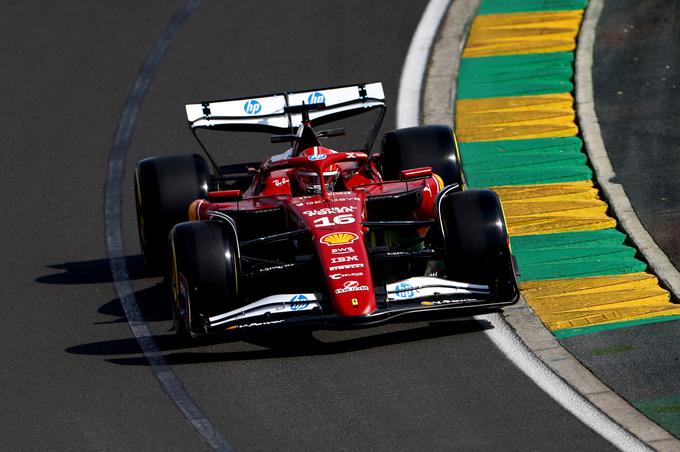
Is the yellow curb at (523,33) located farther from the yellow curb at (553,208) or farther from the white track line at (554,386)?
the white track line at (554,386)

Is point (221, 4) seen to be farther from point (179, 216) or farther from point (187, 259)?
point (187, 259)

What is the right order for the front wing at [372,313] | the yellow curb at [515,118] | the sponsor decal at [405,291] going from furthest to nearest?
the yellow curb at [515,118] → the sponsor decal at [405,291] → the front wing at [372,313]

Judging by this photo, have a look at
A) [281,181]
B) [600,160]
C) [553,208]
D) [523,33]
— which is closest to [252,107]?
[281,181]

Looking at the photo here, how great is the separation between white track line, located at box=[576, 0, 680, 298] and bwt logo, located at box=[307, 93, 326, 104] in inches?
110

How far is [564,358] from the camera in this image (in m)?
10.4

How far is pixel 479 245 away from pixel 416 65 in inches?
286

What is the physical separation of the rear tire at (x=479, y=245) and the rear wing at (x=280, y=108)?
2.39 meters

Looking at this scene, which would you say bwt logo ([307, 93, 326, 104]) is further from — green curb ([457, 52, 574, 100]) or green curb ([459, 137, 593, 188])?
green curb ([457, 52, 574, 100])

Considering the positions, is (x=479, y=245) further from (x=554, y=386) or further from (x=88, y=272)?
(x=88, y=272)

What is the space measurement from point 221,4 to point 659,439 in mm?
13098

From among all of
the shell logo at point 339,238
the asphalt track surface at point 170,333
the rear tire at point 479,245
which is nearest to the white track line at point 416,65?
the asphalt track surface at point 170,333

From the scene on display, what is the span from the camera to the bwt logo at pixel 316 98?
13.4 meters

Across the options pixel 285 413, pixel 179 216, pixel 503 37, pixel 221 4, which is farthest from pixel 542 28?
pixel 285 413

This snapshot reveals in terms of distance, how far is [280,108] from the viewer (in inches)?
528
